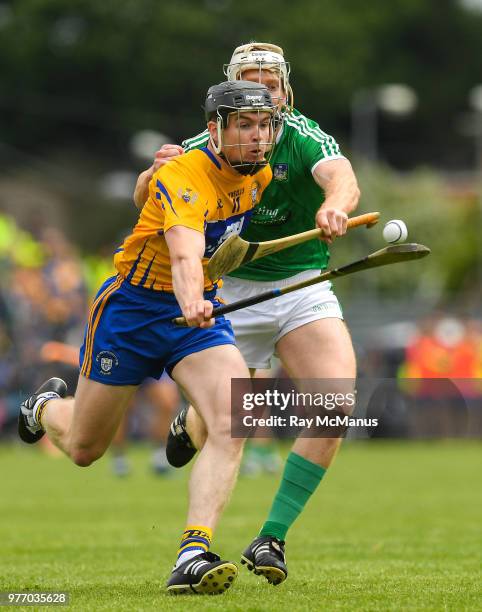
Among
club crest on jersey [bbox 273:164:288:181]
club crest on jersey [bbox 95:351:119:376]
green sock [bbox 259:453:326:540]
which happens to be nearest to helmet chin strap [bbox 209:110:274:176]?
club crest on jersey [bbox 273:164:288:181]

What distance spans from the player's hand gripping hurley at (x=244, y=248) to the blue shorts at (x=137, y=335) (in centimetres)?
17

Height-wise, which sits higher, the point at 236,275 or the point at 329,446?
the point at 236,275

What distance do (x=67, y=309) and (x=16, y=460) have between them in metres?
1.88

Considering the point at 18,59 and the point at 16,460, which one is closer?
the point at 16,460

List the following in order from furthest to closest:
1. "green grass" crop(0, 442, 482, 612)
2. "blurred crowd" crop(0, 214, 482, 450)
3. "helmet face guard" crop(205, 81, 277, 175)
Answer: "blurred crowd" crop(0, 214, 482, 450) < "helmet face guard" crop(205, 81, 277, 175) < "green grass" crop(0, 442, 482, 612)

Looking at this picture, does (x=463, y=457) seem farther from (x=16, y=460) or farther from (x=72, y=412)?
(x=72, y=412)

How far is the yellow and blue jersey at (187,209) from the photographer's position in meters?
6.09

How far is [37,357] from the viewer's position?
18312mm

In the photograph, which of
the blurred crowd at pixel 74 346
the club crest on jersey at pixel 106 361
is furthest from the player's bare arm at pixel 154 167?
the blurred crowd at pixel 74 346

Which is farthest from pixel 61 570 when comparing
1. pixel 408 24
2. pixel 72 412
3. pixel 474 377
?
pixel 408 24

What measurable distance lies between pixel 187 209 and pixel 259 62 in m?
1.16

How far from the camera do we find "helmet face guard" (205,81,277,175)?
6.13m

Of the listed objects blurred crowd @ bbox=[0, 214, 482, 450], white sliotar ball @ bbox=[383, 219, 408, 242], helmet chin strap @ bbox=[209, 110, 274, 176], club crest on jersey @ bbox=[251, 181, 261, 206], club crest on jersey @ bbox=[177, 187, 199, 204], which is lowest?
white sliotar ball @ bbox=[383, 219, 408, 242]

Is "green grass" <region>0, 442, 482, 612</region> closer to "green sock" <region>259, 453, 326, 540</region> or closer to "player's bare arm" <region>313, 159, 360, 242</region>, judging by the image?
"green sock" <region>259, 453, 326, 540</region>
